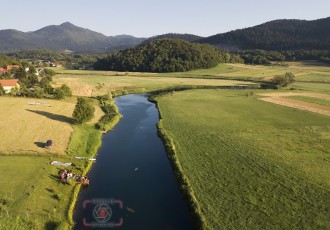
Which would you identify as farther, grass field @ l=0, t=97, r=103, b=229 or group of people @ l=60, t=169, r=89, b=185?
group of people @ l=60, t=169, r=89, b=185

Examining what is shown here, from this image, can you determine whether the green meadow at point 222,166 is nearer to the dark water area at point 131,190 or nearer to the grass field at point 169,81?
the dark water area at point 131,190

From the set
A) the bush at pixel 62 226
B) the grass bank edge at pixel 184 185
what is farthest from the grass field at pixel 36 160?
the grass bank edge at pixel 184 185

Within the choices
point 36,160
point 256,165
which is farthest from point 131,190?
point 256,165

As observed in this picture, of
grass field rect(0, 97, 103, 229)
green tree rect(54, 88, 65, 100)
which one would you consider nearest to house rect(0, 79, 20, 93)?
green tree rect(54, 88, 65, 100)

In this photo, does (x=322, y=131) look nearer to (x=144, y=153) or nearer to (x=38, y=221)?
(x=144, y=153)

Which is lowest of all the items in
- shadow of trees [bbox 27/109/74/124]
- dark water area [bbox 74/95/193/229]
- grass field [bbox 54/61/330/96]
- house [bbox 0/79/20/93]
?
grass field [bbox 54/61/330/96]

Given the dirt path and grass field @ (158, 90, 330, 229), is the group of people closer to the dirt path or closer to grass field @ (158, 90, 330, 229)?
grass field @ (158, 90, 330, 229)
